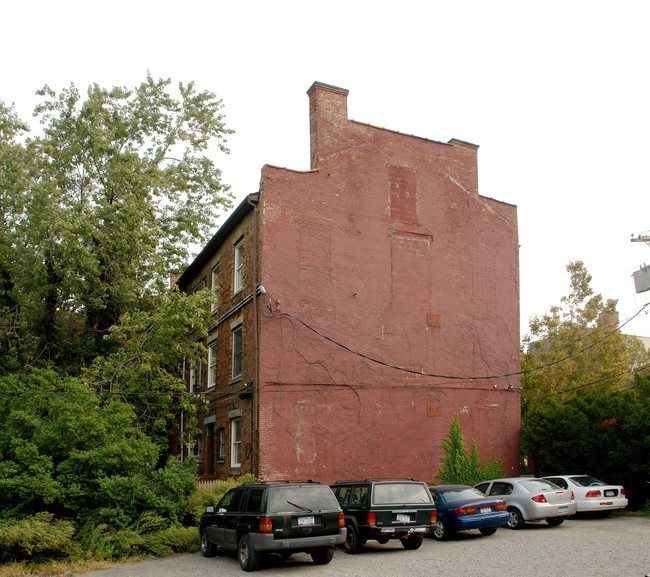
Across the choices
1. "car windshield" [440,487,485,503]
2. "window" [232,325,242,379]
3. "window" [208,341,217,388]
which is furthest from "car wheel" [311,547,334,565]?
"window" [208,341,217,388]

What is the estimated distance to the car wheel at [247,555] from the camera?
11234mm

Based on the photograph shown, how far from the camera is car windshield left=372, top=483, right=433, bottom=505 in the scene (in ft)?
43.3

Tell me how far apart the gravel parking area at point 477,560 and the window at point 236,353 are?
8.66m

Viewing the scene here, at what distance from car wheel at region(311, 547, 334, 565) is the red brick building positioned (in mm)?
6982

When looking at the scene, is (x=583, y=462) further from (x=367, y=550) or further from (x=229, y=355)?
(x=229, y=355)

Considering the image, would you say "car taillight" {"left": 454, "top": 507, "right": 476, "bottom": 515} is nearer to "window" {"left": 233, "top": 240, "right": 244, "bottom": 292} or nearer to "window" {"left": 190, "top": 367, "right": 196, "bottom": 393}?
"window" {"left": 233, "top": 240, "right": 244, "bottom": 292}

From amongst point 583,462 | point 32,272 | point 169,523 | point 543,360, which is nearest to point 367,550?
point 169,523

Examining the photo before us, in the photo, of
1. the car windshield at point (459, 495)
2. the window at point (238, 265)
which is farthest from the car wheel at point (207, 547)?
the window at point (238, 265)

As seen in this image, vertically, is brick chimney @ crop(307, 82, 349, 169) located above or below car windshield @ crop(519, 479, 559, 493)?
above

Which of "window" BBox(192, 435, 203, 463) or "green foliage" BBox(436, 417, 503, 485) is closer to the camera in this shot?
"green foliage" BBox(436, 417, 503, 485)

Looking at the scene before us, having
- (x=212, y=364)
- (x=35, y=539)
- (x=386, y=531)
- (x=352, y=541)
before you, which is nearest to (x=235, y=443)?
(x=212, y=364)

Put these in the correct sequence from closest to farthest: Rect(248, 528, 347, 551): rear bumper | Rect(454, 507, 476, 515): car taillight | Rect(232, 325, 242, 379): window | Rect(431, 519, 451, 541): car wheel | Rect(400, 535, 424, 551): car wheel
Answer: Rect(248, 528, 347, 551): rear bumper → Rect(400, 535, 424, 551): car wheel → Rect(454, 507, 476, 515): car taillight → Rect(431, 519, 451, 541): car wheel → Rect(232, 325, 242, 379): window

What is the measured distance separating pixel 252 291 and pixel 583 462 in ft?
39.2

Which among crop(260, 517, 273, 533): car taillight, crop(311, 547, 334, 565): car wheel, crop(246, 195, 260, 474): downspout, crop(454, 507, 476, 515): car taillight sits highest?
crop(246, 195, 260, 474): downspout
